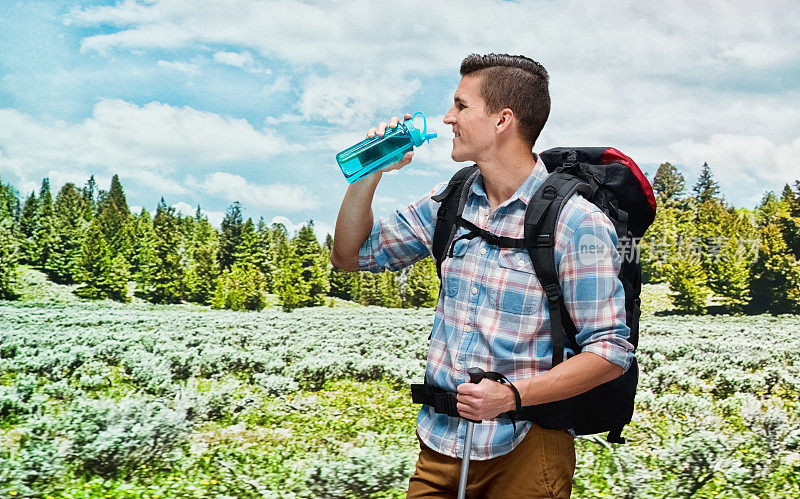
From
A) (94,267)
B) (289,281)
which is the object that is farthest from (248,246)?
(94,267)

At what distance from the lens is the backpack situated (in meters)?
1.93

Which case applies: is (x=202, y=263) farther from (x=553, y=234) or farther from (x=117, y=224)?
(x=553, y=234)

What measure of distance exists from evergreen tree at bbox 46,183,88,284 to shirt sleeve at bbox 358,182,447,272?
31.0ft

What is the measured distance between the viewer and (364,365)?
7492 millimetres

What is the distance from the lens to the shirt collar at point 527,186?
207 cm

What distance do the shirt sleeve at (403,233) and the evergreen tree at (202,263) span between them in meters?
9.15

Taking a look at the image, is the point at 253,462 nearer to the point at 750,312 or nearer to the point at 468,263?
the point at 468,263

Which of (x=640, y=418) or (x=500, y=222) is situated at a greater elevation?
(x=500, y=222)

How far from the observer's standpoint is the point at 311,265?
11461 millimetres

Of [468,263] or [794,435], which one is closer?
[468,263]

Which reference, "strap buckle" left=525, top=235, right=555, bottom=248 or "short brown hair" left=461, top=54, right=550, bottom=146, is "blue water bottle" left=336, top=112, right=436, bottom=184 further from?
"strap buckle" left=525, top=235, right=555, bottom=248

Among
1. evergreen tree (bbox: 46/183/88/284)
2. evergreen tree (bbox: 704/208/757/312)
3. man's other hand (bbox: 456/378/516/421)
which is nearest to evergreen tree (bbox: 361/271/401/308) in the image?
evergreen tree (bbox: 46/183/88/284)

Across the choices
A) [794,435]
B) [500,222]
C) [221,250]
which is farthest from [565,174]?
[221,250]

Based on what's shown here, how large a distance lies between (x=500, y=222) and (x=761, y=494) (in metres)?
4.93
